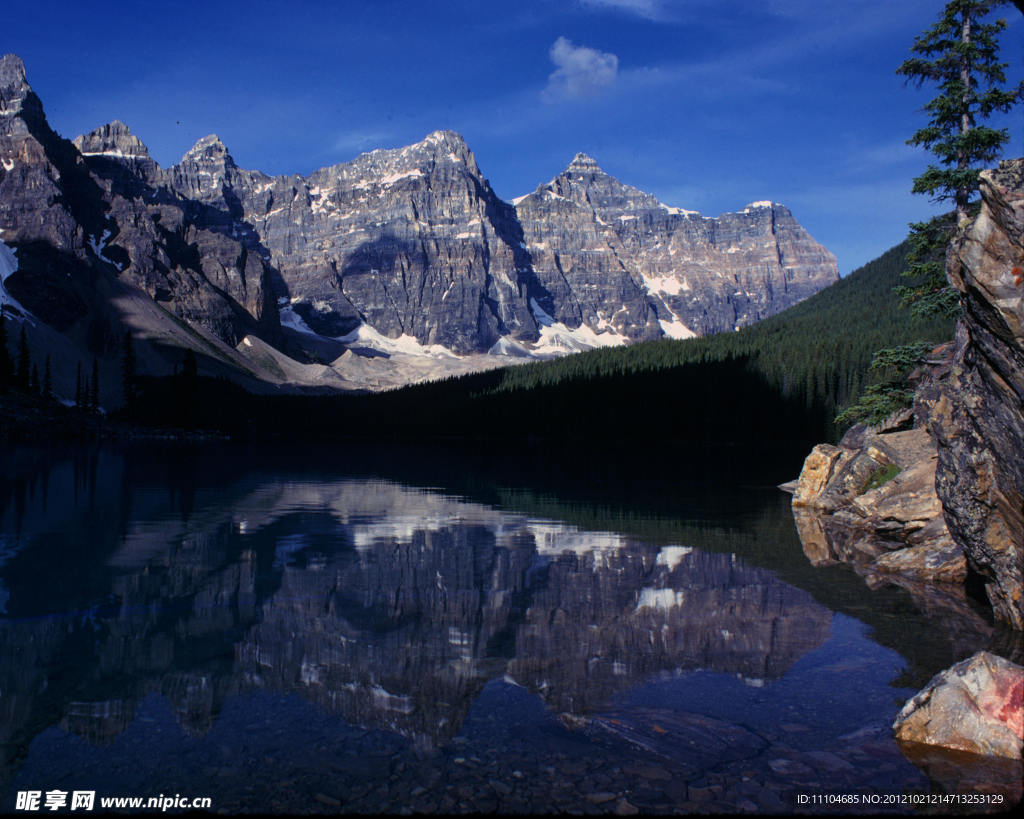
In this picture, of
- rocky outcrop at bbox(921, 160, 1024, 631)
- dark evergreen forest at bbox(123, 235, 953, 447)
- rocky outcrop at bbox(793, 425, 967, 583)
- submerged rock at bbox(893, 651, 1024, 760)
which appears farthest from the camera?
dark evergreen forest at bbox(123, 235, 953, 447)

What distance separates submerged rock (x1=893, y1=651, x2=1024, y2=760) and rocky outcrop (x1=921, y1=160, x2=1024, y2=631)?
12.4ft

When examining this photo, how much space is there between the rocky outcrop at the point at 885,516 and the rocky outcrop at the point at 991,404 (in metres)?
3.83

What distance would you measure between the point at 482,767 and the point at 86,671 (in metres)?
6.80

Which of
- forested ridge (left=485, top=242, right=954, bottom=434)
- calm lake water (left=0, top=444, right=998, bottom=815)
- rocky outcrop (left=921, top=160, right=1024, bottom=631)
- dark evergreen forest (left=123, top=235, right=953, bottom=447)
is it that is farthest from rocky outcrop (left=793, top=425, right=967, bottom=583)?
dark evergreen forest (left=123, top=235, right=953, bottom=447)

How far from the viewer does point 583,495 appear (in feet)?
138

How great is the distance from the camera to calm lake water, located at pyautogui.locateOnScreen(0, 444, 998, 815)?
843 centimetres

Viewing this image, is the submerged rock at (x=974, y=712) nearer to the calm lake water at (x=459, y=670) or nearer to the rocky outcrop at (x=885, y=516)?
the calm lake water at (x=459, y=670)

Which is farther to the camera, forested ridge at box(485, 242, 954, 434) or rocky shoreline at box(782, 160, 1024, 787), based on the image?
forested ridge at box(485, 242, 954, 434)

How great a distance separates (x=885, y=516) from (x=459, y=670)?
16734 millimetres

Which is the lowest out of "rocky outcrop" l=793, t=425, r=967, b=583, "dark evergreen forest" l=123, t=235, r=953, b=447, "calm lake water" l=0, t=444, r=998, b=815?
"calm lake water" l=0, t=444, r=998, b=815

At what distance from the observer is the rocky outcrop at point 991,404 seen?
400 inches

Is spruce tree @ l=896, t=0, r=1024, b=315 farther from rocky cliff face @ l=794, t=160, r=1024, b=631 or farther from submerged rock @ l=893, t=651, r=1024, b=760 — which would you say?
submerged rock @ l=893, t=651, r=1024, b=760

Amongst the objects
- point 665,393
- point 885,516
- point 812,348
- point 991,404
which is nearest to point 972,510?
point 991,404

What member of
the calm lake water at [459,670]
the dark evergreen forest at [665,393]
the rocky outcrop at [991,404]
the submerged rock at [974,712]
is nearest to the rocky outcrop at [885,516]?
the calm lake water at [459,670]
